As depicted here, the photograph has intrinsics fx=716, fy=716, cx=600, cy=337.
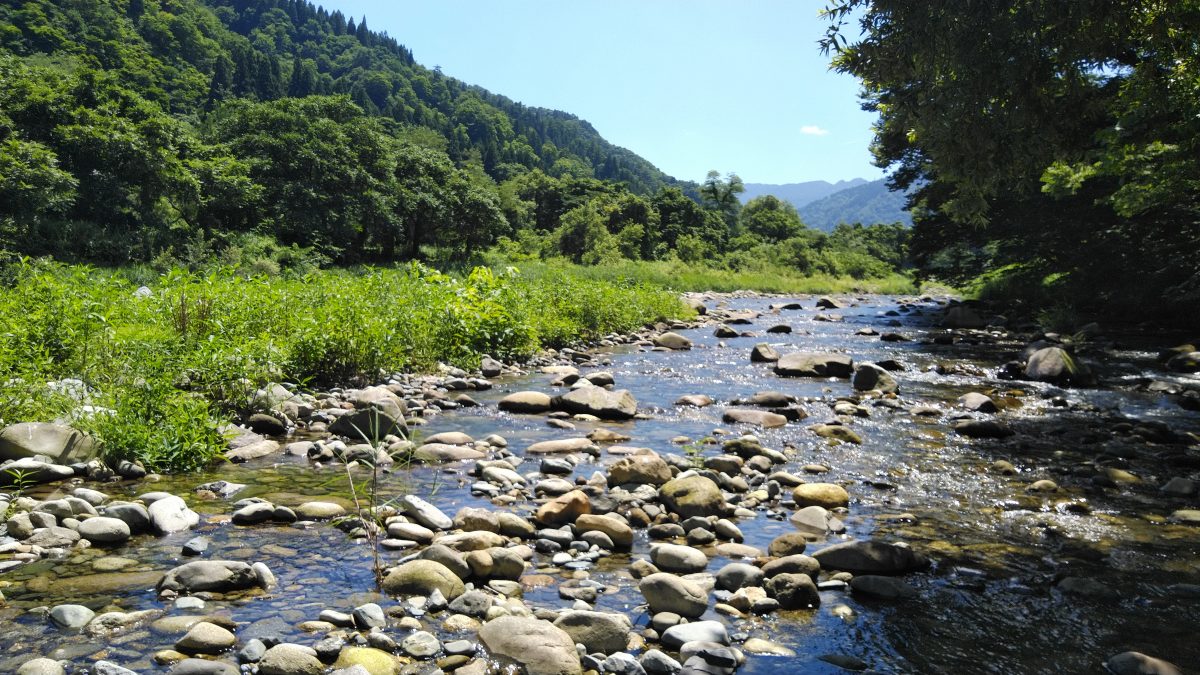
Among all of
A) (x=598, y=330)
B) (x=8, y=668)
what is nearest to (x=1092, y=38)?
(x=8, y=668)

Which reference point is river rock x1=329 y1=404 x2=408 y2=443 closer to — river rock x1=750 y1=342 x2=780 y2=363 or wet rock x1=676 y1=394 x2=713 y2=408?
wet rock x1=676 y1=394 x2=713 y2=408

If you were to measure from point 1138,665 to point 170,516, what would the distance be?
270 inches

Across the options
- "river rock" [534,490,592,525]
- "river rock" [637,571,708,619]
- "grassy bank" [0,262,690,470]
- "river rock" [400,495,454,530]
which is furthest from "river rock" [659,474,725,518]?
"grassy bank" [0,262,690,470]

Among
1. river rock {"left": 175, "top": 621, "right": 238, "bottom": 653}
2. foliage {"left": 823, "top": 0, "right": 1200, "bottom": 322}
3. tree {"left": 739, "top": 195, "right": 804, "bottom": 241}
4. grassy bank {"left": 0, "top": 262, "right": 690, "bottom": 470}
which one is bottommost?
river rock {"left": 175, "top": 621, "right": 238, "bottom": 653}

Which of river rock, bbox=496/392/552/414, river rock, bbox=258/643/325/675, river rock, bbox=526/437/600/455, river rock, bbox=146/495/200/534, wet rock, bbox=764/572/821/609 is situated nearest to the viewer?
river rock, bbox=258/643/325/675

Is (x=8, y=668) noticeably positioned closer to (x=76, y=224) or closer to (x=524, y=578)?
(x=524, y=578)

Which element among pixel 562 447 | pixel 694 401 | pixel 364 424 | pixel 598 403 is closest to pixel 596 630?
pixel 562 447

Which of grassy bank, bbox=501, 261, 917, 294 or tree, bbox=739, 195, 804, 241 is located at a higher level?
tree, bbox=739, 195, 804, 241

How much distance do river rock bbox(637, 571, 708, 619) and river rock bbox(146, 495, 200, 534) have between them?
12.7 feet

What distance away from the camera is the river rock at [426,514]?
6.24 meters

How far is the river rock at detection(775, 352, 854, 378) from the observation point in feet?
55.5

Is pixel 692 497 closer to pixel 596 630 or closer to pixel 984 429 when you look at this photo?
pixel 596 630

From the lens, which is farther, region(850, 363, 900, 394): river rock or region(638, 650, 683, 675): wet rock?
region(850, 363, 900, 394): river rock

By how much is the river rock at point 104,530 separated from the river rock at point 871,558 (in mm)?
5500
